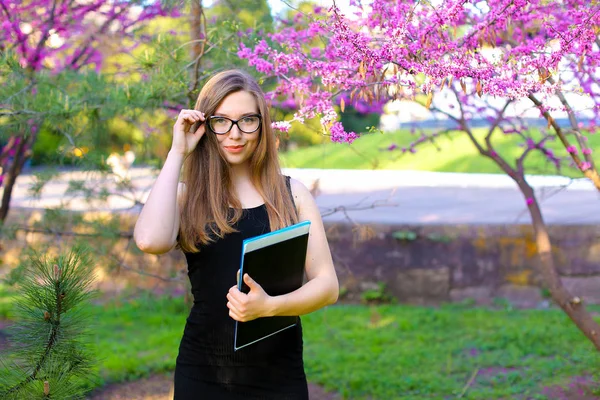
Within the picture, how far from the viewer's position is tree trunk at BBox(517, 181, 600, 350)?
143 inches

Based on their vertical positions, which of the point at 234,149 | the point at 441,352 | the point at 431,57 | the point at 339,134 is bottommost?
the point at 441,352

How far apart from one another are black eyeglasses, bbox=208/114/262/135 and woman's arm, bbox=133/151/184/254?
156 millimetres

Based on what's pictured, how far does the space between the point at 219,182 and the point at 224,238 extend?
16 centimetres

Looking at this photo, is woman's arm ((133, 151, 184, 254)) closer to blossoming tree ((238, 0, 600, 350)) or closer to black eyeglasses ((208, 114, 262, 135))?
black eyeglasses ((208, 114, 262, 135))

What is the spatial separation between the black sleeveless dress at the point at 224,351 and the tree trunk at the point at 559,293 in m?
2.14

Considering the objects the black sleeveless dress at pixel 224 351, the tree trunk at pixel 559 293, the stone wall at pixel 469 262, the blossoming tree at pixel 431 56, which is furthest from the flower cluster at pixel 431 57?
the stone wall at pixel 469 262

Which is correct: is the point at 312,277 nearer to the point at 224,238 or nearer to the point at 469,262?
the point at 224,238

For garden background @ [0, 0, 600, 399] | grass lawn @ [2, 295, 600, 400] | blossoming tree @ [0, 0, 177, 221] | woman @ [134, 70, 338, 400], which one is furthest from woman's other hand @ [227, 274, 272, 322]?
grass lawn @ [2, 295, 600, 400]

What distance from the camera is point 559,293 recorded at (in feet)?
12.3

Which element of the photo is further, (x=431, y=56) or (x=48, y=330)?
(x=431, y=56)

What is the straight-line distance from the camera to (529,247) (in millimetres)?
5477

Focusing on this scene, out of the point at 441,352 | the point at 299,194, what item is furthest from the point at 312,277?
the point at 441,352

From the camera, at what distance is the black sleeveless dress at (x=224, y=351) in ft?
6.43

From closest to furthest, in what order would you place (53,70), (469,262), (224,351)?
1. (224,351)
2. (53,70)
3. (469,262)
